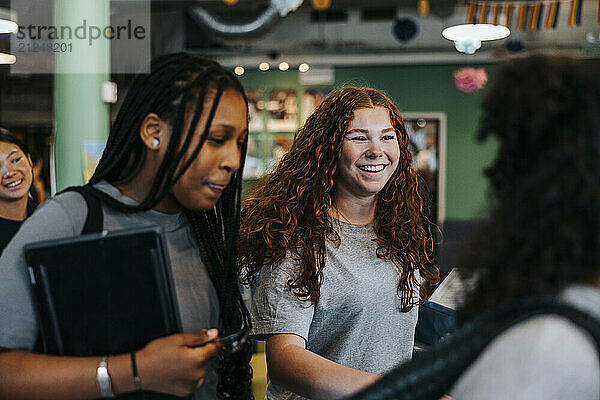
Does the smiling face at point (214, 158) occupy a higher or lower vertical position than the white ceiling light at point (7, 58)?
lower

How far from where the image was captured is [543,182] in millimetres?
790

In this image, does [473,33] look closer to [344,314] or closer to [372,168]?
[372,168]

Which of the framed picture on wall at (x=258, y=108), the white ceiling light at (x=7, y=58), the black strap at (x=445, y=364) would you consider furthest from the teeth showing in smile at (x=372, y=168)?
the framed picture on wall at (x=258, y=108)

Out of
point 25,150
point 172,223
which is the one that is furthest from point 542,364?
point 25,150

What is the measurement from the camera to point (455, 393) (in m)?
0.78

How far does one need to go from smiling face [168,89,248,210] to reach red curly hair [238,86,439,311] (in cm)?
46

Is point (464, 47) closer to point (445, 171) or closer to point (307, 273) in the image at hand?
point (445, 171)

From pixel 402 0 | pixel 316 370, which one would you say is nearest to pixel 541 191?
pixel 316 370

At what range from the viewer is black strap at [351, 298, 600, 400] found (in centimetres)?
75

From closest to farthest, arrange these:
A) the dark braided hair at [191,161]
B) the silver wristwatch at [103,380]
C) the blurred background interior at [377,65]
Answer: the silver wristwatch at [103,380] < the dark braided hair at [191,161] < the blurred background interior at [377,65]

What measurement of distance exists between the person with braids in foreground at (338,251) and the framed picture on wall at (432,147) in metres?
6.13

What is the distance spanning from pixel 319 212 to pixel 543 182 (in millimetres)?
852

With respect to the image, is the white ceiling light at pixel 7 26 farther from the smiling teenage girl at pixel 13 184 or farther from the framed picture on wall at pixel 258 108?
the framed picture on wall at pixel 258 108

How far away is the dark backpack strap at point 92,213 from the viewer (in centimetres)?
103
